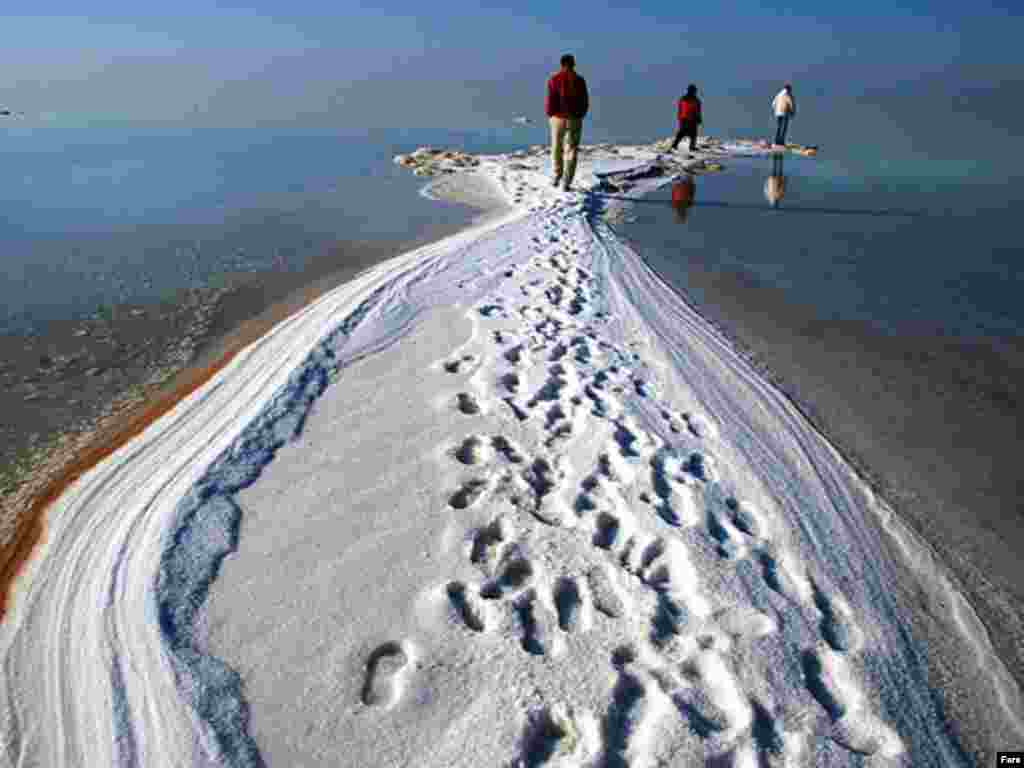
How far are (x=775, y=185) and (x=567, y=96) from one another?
536 centimetres

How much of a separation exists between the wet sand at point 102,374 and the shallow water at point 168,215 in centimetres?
54

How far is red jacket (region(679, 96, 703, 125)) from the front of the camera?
20156 mm

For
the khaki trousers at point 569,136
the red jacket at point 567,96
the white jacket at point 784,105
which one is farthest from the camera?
the white jacket at point 784,105

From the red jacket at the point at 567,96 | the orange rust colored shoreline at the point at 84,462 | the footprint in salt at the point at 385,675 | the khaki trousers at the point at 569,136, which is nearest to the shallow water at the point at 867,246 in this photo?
the khaki trousers at the point at 569,136

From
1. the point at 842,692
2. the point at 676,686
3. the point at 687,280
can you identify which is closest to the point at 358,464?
the point at 676,686

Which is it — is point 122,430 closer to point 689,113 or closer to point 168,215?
point 168,215

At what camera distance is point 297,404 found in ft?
16.0

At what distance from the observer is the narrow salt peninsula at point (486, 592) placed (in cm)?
259

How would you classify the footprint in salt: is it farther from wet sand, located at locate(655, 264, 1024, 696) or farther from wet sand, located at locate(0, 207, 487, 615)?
wet sand, located at locate(655, 264, 1024, 696)

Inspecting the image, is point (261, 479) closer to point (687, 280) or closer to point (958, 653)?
point (958, 653)

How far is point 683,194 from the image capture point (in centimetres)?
1435

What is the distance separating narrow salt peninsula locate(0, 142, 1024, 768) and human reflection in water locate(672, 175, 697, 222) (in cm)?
772

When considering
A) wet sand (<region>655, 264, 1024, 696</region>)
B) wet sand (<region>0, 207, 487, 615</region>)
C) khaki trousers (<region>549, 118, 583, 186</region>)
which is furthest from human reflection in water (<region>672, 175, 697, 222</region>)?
wet sand (<region>0, 207, 487, 615</region>)

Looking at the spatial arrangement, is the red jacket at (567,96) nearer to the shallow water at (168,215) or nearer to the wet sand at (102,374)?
the shallow water at (168,215)
